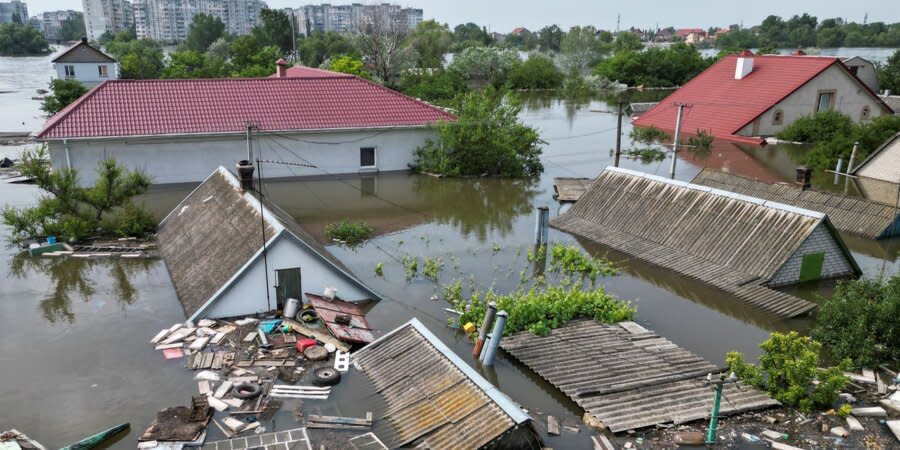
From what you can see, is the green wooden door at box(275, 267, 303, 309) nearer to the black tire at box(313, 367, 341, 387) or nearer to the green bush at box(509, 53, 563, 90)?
the black tire at box(313, 367, 341, 387)

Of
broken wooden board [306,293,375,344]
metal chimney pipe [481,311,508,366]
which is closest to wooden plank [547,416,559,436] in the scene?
metal chimney pipe [481,311,508,366]

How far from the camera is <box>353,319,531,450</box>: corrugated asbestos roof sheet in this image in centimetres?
985

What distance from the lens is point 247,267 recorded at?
14492 mm

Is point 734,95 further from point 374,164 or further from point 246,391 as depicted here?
point 246,391

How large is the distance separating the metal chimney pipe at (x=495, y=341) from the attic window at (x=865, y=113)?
43551 millimetres

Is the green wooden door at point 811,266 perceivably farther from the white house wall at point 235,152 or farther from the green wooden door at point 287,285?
the white house wall at point 235,152

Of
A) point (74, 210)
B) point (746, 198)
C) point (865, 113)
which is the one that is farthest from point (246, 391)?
point (865, 113)

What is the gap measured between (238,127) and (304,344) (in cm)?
1679

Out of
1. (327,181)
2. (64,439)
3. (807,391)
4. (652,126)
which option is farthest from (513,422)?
(652,126)

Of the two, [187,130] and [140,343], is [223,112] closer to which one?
[187,130]

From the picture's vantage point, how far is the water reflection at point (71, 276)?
15961 millimetres

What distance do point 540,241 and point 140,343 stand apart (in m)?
12.0

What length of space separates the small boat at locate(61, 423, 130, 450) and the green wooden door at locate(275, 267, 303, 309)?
4.81 meters

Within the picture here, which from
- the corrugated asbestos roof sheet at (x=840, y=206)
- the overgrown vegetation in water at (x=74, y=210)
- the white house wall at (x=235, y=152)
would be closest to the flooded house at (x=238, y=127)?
the white house wall at (x=235, y=152)
